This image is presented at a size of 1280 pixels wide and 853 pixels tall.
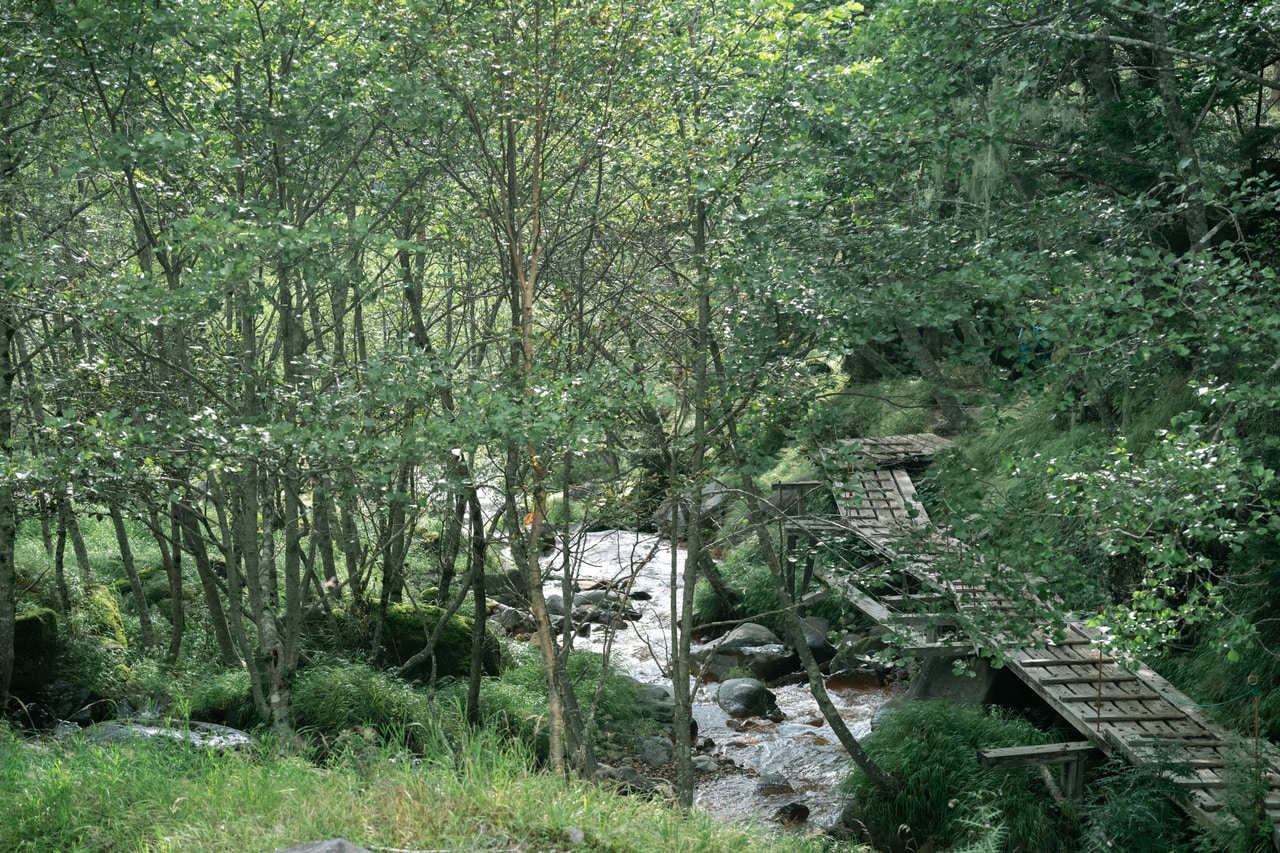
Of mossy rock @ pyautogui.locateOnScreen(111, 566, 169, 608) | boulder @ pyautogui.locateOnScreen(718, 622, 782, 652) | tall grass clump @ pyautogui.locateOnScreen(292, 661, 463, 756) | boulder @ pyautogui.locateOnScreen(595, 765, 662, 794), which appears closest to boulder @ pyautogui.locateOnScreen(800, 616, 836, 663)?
boulder @ pyautogui.locateOnScreen(718, 622, 782, 652)

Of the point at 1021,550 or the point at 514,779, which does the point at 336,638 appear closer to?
the point at 514,779

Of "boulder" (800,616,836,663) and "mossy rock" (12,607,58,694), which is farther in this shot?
"boulder" (800,616,836,663)

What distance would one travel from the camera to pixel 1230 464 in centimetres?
510

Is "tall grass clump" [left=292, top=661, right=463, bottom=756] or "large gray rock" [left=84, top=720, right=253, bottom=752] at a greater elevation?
"large gray rock" [left=84, top=720, right=253, bottom=752]

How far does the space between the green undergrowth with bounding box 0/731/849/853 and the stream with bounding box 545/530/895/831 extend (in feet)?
10.3

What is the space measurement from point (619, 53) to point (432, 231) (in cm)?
328

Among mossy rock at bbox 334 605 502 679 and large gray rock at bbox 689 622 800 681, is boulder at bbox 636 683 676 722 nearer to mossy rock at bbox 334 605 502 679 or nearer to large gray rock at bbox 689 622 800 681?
large gray rock at bbox 689 622 800 681

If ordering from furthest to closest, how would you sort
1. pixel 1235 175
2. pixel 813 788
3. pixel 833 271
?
pixel 813 788
pixel 833 271
pixel 1235 175

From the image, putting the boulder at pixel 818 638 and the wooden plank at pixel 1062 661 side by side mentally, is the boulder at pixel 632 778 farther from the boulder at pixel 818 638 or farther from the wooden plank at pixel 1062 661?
the boulder at pixel 818 638

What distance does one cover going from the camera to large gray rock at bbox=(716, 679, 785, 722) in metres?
11.2

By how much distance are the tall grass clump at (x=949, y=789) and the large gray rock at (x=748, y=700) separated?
224 cm

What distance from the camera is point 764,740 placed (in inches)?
415

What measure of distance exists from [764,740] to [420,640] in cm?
375

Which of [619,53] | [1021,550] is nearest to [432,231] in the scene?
[619,53]
